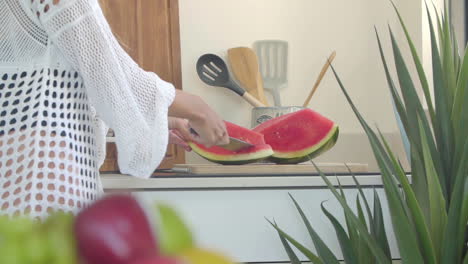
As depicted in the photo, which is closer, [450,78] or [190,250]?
[190,250]

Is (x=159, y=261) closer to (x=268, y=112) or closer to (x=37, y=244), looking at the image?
(x=37, y=244)

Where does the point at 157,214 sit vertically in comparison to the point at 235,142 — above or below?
above

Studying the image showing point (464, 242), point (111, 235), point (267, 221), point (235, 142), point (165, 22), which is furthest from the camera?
point (165, 22)

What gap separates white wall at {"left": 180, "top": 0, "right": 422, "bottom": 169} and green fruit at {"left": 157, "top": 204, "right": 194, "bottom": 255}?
2.14m

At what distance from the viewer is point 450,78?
51.8 inches

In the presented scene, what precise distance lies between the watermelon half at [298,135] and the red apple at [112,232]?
1.64 metres

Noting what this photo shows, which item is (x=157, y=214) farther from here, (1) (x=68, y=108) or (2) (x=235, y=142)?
(2) (x=235, y=142)

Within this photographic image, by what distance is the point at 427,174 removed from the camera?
1.18 m

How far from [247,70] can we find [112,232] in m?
2.21

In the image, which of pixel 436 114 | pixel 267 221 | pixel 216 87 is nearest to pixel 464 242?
pixel 436 114

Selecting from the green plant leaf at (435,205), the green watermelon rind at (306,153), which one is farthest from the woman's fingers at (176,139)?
the green plant leaf at (435,205)

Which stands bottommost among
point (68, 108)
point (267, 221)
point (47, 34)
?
point (267, 221)

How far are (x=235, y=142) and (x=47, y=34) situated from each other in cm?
90

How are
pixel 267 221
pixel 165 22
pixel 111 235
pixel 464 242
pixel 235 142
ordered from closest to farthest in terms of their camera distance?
pixel 111 235, pixel 464 242, pixel 267 221, pixel 235 142, pixel 165 22
